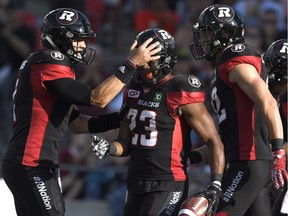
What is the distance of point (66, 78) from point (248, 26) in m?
5.65

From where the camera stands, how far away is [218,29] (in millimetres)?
6684

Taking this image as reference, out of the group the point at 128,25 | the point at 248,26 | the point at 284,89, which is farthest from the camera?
the point at 128,25

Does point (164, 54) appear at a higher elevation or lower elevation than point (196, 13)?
higher

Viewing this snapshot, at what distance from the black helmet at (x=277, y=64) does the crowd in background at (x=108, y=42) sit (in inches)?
114

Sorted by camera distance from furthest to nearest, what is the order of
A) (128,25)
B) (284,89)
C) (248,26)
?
(128,25)
(248,26)
(284,89)

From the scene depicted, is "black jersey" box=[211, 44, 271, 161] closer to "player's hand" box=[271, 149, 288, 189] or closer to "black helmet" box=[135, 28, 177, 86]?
"player's hand" box=[271, 149, 288, 189]

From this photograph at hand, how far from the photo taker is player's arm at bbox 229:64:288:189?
20.0ft

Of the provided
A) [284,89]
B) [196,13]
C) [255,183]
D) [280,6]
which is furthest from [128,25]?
[255,183]

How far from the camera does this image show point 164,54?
6.50 meters

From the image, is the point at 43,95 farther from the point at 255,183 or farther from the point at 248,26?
the point at 248,26

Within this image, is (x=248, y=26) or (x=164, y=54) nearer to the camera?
(x=164, y=54)

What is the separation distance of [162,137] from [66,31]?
110cm

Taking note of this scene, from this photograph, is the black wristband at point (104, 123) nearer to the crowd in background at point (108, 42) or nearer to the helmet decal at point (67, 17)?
the helmet decal at point (67, 17)

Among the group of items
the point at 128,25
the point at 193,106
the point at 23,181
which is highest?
the point at 193,106
